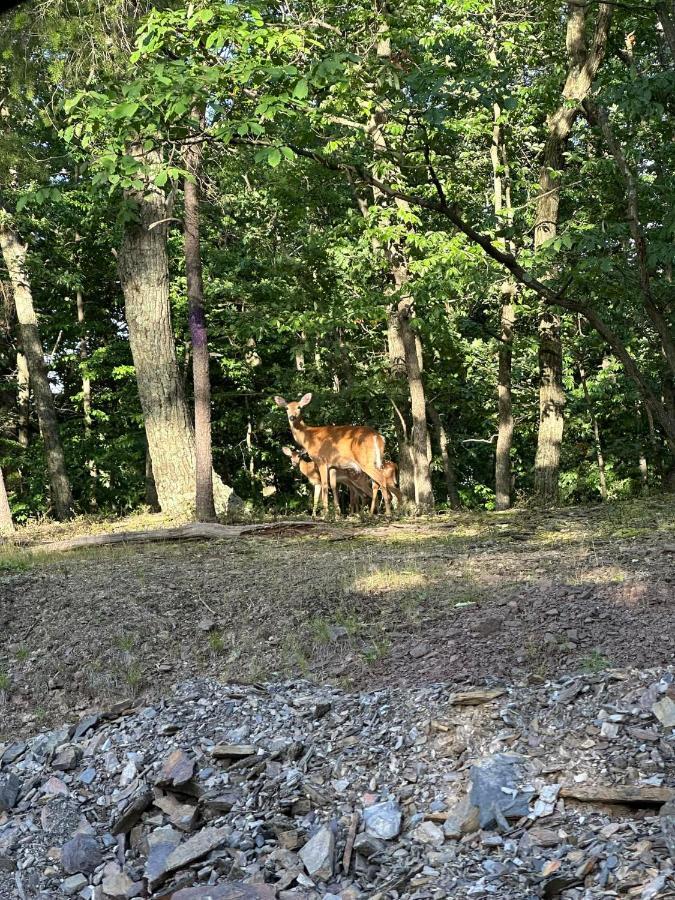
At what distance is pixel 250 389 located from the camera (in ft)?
75.8

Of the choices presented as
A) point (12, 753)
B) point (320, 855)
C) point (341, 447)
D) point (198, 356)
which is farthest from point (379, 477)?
point (320, 855)

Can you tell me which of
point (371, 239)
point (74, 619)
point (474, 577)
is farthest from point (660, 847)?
point (371, 239)

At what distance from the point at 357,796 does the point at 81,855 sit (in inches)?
→ 56.1

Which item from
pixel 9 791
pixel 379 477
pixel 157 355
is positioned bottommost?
pixel 9 791

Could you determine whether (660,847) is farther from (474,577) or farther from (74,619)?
(74,619)

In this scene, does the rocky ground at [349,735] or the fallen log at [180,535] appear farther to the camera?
the fallen log at [180,535]

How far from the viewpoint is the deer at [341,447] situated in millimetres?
15734

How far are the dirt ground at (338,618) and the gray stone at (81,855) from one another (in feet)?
4.87

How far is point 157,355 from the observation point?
51.6 ft

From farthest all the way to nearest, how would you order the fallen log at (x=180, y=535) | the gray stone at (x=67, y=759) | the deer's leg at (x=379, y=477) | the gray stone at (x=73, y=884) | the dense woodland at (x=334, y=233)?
the deer's leg at (x=379, y=477) < the fallen log at (x=180, y=535) < the dense woodland at (x=334, y=233) < the gray stone at (x=67, y=759) < the gray stone at (x=73, y=884)

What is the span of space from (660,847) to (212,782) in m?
2.33

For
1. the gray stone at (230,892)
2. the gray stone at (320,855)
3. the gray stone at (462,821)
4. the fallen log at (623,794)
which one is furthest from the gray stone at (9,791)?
the fallen log at (623,794)

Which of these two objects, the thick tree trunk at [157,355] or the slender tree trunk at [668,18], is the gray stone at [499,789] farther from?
the thick tree trunk at [157,355]

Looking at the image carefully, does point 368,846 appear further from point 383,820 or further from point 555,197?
point 555,197
